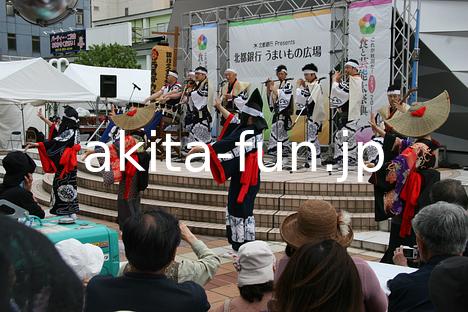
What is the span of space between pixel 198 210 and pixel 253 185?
6.90 feet

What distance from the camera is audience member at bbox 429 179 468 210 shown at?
324cm

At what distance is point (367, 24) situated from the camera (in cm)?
930

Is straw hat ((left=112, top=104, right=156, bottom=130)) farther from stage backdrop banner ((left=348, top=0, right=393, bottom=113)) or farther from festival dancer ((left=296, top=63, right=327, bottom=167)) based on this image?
stage backdrop banner ((left=348, top=0, right=393, bottom=113))

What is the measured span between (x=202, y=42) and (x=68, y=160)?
619cm

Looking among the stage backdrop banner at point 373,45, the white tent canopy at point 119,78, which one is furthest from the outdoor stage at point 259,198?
the white tent canopy at point 119,78

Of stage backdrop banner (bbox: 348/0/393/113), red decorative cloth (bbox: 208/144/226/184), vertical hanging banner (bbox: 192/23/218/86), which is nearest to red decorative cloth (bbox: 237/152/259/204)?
red decorative cloth (bbox: 208/144/226/184)

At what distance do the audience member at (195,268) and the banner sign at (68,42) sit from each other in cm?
3777

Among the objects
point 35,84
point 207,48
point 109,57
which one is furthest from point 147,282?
point 109,57

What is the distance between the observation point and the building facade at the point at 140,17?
37.5 meters

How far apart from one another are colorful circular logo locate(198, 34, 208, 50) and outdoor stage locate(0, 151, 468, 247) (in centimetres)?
461

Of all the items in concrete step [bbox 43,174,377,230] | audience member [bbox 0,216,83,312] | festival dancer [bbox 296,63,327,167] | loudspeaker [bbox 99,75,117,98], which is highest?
loudspeaker [bbox 99,75,117,98]

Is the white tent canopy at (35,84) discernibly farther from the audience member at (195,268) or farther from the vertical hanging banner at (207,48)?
the audience member at (195,268)

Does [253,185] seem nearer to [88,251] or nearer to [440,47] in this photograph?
[88,251]

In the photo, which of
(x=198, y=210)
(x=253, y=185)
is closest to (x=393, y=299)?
(x=253, y=185)
